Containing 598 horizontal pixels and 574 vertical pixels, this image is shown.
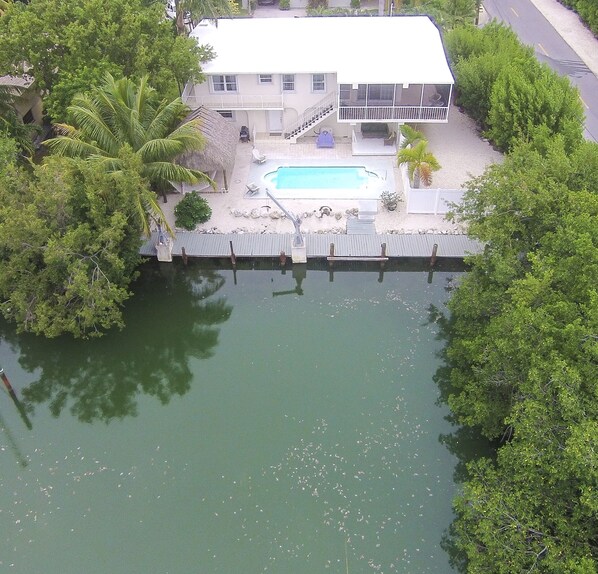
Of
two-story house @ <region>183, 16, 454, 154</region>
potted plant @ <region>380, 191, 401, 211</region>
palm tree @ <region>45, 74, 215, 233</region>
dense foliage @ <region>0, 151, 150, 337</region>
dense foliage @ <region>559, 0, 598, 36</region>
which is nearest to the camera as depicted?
dense foliage @ <region>0, 151, 150, 337</region>

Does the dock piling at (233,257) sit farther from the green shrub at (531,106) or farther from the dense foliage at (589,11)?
the dense foliage at (589,11)

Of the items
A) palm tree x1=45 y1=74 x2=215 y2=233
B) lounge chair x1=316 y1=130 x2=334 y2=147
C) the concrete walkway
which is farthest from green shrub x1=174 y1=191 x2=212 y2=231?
the concrete walkway

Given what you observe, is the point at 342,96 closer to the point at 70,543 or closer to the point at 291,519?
the point at 291,519

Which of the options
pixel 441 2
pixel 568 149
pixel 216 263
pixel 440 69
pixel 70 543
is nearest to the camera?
pixel 70 543

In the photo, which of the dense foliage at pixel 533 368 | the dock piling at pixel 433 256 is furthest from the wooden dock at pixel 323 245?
the dense foliage at pixel 533 368

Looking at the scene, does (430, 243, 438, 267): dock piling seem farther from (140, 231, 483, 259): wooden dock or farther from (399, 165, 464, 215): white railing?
(399, 165, 464, 215): white railing

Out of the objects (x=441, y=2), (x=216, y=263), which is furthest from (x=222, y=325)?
(x=441, y=2)
